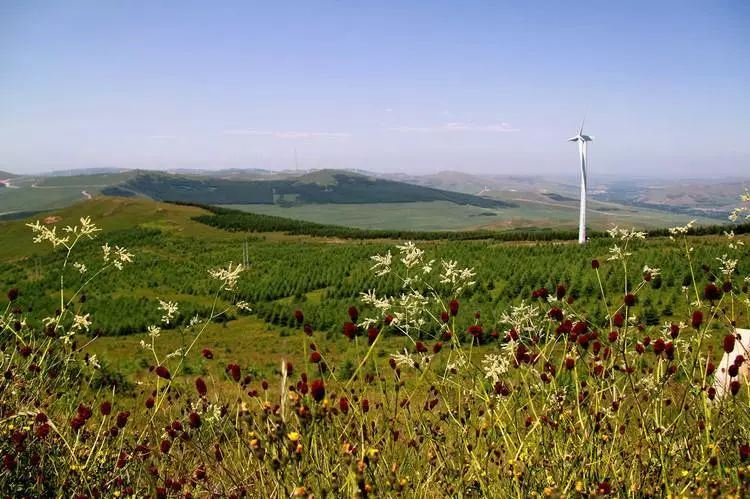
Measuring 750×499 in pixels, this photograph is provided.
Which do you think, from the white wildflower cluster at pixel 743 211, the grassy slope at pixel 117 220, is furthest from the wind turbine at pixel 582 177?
the grassy slope at pixel 117 220

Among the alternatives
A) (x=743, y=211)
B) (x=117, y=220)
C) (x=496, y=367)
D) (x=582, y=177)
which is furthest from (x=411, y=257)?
(x=117, y=220)

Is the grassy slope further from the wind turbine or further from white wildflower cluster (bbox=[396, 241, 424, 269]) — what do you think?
white wildflower cluster (bbox=[396, 241, 424, 269])

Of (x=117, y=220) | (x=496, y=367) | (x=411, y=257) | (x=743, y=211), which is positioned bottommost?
(x=117, y=220)

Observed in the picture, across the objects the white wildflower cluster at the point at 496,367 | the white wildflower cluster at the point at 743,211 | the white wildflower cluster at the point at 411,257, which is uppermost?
the white wildflower cluster at the point at 743,211

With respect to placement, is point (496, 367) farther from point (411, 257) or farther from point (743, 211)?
point (743, 211)

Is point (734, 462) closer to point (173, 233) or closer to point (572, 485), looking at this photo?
point (572, 485)

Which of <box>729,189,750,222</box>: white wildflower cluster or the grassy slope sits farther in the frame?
the grassy slope

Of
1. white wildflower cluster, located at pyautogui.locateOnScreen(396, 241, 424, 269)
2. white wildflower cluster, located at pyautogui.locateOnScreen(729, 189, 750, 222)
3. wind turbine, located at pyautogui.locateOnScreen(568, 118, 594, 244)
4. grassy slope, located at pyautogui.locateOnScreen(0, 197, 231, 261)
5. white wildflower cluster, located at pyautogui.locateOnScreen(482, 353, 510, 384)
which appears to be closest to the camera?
white wildflower cluster, located at pyautogui.locateOnScreen(482, 353, 510, 384)

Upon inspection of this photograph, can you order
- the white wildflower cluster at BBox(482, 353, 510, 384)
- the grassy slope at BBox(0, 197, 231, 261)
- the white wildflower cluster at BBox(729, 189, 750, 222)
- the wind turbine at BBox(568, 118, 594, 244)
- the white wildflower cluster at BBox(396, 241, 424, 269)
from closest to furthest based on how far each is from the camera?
the white wildflower cluster at BBox(482, 353, 510, 384)
the white wildflower cluster at BBox(396, 241, 424, 269)
the white wildflower cluster at BBox(729, 189, 750, 222)
the wind turbine at BBox(568, 118, 594, 244)
the grassy slope at BBox(0, 197, 231, 261)

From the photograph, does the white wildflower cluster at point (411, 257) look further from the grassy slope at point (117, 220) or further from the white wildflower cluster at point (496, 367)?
the grassy slope at point (117, 220)

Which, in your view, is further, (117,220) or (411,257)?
(117,220)

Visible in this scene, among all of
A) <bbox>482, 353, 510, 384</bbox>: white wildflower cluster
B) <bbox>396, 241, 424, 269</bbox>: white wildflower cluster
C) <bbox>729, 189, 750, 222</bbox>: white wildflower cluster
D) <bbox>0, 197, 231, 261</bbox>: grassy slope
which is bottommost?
<bbox>0, 197, 231, 261</bbox>: grassy slope

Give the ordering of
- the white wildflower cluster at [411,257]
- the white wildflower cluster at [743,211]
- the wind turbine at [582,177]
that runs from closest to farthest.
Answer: the white wildflower cluster at [411,257] < the white wildflower cluster at [743,211] < the wind turbine at [582,177]

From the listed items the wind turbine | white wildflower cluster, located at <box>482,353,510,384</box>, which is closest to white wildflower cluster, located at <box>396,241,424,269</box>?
white wildflower cluster, located at <box>482,353,510,384</box>
